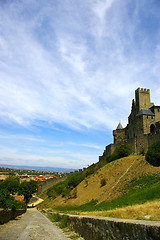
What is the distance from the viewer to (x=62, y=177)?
64438mm

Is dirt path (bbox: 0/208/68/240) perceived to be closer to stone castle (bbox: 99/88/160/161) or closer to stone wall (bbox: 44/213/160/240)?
stone wall (bbox: 44/213/160/240)

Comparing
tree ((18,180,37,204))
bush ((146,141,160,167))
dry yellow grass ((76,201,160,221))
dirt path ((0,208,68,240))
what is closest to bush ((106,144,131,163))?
bush ((146,141,160,167))

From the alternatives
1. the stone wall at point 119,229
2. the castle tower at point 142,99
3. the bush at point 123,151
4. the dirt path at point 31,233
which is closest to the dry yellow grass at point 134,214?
the stone wall at point 119,229

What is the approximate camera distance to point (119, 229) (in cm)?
468

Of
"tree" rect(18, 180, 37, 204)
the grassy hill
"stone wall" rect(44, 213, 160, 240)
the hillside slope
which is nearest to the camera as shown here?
"stone wall" rect(44, 213, 160, 240)

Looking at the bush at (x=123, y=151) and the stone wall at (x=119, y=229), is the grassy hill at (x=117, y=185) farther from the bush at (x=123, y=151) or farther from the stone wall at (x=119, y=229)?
the stone wall at (x=119, y=229)

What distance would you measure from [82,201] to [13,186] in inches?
1406

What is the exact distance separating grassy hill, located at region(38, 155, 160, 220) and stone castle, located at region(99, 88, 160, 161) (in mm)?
3821

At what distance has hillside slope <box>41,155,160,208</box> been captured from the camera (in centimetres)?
2698

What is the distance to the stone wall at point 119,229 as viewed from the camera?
12.1 feet

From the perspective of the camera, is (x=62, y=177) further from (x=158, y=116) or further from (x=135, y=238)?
(x=135, y=238)

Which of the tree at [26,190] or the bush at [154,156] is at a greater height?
the bush at [154,156]

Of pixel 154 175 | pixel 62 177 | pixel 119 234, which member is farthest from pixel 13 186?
pixel 119 234

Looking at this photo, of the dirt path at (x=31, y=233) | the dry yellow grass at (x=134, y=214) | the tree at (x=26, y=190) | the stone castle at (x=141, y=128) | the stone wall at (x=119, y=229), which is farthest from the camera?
the tree at (x=26, y=190)
